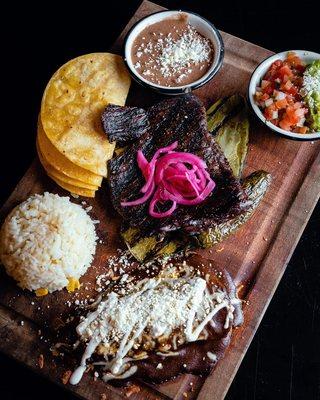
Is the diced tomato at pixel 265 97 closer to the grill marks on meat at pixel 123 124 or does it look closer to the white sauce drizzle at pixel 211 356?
the grill marks on meat at pixel 123 124

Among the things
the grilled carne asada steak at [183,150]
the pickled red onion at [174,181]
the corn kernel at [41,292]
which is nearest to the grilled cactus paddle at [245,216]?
the grilled carne asada steak at [183,150]

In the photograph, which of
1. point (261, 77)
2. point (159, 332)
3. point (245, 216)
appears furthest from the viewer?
point (261, 77)

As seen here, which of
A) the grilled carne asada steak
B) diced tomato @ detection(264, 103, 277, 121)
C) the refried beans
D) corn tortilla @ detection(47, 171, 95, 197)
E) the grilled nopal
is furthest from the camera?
the refried beans

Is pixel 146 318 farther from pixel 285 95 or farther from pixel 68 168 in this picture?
pixel 285 95

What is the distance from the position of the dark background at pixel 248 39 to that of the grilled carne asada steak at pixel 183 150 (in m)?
0.99

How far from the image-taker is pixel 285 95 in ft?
18.9

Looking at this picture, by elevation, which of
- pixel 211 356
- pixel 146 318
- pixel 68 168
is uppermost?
pixel 68 168

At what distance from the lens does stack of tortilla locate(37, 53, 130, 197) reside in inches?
228

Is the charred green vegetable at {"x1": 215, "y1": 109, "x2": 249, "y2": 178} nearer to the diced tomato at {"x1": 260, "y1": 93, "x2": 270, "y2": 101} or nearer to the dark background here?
the diced tomato at {"x1": 260, "y1": 93, "x2": 270, "y2": 101}

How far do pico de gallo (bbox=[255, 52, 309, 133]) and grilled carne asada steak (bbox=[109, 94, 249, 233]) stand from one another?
516mm

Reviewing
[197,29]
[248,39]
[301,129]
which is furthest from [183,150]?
[248,39]

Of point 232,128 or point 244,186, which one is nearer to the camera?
point 244,186

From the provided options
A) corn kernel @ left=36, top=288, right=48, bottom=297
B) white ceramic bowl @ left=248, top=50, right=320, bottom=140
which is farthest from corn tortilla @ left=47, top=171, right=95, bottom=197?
white ceramic bowl @ left=248, top=50, right=320, bottom=140

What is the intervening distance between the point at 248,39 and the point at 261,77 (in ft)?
3.50
